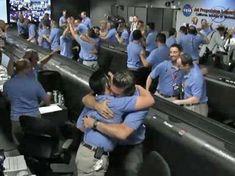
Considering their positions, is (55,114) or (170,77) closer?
(55,114)

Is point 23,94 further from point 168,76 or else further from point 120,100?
point 168,76

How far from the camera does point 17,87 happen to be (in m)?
4.54

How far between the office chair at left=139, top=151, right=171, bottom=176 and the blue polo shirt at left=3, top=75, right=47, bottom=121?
2107 millimetres

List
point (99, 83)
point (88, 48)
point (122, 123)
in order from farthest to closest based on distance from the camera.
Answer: point (88, 48) → point (99, 83) → point (122, 123)

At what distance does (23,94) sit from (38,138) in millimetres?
680

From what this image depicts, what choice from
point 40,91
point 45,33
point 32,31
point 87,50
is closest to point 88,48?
point 87,50

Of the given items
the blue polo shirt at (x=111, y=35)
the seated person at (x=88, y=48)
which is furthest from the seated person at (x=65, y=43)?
the blue polo shirt at (x=111, y=35)

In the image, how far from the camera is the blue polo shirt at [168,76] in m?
5.74

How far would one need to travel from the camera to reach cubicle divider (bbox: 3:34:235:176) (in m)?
3.19

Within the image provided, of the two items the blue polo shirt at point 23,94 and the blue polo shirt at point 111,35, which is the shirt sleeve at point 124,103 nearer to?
the blue polo shirt at point 23,94

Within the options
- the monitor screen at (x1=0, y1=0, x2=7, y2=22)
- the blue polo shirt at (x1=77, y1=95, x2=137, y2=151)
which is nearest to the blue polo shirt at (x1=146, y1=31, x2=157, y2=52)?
the blue polo shirt at (x1=77, y1=95, x2=137, y2=151)

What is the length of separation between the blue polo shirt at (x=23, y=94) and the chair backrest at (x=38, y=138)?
1.55 feet

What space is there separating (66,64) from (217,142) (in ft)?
14.0

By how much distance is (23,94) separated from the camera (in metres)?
4.58
